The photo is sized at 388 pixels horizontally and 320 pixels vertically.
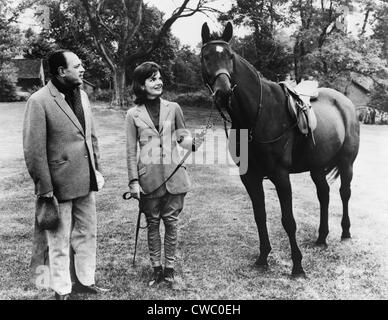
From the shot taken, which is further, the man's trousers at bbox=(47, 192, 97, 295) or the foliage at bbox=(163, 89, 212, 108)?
the foliage at bbox=(163, 89, 212, 108)

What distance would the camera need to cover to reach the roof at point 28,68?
4900 centimetres

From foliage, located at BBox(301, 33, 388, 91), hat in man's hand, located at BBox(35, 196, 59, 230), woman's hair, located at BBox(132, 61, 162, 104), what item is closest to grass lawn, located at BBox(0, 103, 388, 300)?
Answer: hat in man's hand, located at BBox(35, 196, 59, 230)

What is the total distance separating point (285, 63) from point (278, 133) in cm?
2565

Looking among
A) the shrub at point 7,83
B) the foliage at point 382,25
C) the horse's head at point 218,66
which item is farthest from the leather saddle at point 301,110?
the shrub at point 7,83

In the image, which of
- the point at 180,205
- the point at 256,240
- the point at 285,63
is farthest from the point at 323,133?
the point at 285,63

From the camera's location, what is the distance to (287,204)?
4.24 meters

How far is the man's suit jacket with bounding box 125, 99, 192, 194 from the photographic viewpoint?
3.84 m

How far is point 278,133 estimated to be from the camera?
414 centimetres

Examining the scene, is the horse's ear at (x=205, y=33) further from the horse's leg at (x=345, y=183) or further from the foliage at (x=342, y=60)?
the foliage at (x=342, y=60)

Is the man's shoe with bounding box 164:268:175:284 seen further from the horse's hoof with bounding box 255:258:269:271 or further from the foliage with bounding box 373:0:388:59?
the foliage with bounding box 373:0:388:59

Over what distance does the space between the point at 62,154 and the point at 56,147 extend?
76mm

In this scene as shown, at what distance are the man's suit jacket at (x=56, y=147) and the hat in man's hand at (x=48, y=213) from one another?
0.11 m

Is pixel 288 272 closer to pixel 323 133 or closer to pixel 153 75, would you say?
pixel 323 133

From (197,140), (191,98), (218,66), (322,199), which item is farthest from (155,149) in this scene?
(191,98)
